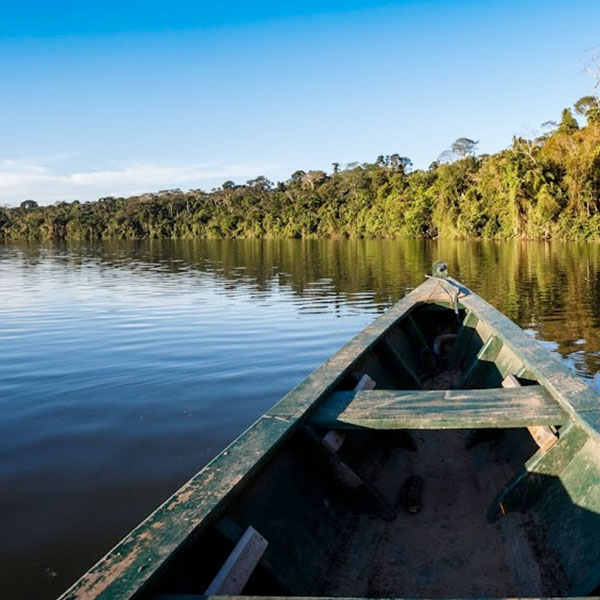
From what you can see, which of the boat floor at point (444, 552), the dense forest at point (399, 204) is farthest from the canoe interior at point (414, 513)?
the dense forest at point (399, 204)

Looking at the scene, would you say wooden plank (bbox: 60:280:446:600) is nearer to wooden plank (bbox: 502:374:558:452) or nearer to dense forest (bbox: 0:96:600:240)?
wooden plank (bbox: 502:374:558:452)

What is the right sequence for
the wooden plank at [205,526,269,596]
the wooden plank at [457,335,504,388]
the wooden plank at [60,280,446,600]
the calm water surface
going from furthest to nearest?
the wooden plank at [457,335,504,388], the calm water surface, the wooden plank at [205,526,269,596], the wooden plank at [60,280,446,600]

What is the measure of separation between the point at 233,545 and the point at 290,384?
194 inches

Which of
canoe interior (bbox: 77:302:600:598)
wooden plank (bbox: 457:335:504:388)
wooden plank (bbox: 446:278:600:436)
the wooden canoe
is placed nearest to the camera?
the wooden canoe

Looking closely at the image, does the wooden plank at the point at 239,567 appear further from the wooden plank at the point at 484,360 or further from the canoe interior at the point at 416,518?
the wooden plank at the point at 484,360

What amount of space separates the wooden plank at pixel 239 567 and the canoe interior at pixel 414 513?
0.07 m

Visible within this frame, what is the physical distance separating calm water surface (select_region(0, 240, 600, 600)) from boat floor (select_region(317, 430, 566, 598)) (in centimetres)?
168

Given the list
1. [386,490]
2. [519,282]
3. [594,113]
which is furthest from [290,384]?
[594,113]

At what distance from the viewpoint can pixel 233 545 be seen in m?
2.03

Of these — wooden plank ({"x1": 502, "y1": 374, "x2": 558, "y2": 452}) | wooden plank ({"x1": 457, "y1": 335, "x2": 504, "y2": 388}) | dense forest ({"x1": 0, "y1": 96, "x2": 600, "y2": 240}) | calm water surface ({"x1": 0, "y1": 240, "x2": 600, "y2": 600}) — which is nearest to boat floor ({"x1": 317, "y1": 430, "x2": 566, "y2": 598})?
wooden plank ({"x1": 502, "y1": 374, "x2": 558, "y2": 452})

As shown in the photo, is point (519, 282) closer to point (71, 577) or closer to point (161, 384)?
point (161, 384)

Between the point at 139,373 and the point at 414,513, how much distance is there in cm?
523

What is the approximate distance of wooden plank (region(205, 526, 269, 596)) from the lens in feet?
5.82

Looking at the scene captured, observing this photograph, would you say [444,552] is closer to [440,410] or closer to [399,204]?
[440,410]
